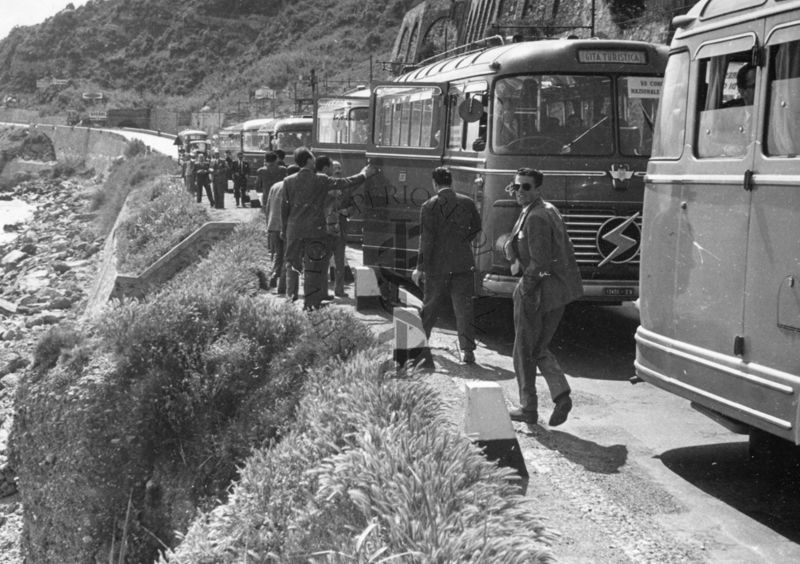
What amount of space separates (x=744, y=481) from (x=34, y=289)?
3202 centimetres

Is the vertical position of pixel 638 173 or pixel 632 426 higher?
pixel 638 173

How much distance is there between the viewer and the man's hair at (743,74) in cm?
668

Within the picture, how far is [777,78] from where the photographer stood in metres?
6.38

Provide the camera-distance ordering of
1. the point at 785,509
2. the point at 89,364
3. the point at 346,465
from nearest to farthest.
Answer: the point at 346,465
the point at 785,509
the point at 89,364

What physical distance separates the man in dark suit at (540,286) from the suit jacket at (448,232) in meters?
1.99

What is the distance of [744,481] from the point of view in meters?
7.19

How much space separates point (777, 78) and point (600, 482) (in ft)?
9.32

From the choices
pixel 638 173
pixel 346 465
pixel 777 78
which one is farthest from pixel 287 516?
pixel 638 173

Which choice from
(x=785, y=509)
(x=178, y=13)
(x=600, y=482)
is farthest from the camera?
(x=178, y=13)

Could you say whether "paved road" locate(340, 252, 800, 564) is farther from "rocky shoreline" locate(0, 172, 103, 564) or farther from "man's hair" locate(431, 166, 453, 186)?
"rocky shoreline" locate(0, 172, 103, 564)

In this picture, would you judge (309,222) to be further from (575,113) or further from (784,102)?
(784,102)

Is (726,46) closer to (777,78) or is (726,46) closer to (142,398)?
(777,78)

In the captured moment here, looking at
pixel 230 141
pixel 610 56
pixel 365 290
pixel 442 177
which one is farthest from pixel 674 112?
pixel 230 141

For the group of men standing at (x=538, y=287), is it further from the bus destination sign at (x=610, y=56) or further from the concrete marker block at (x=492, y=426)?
the bus destination sign at (x=610, y=56)
